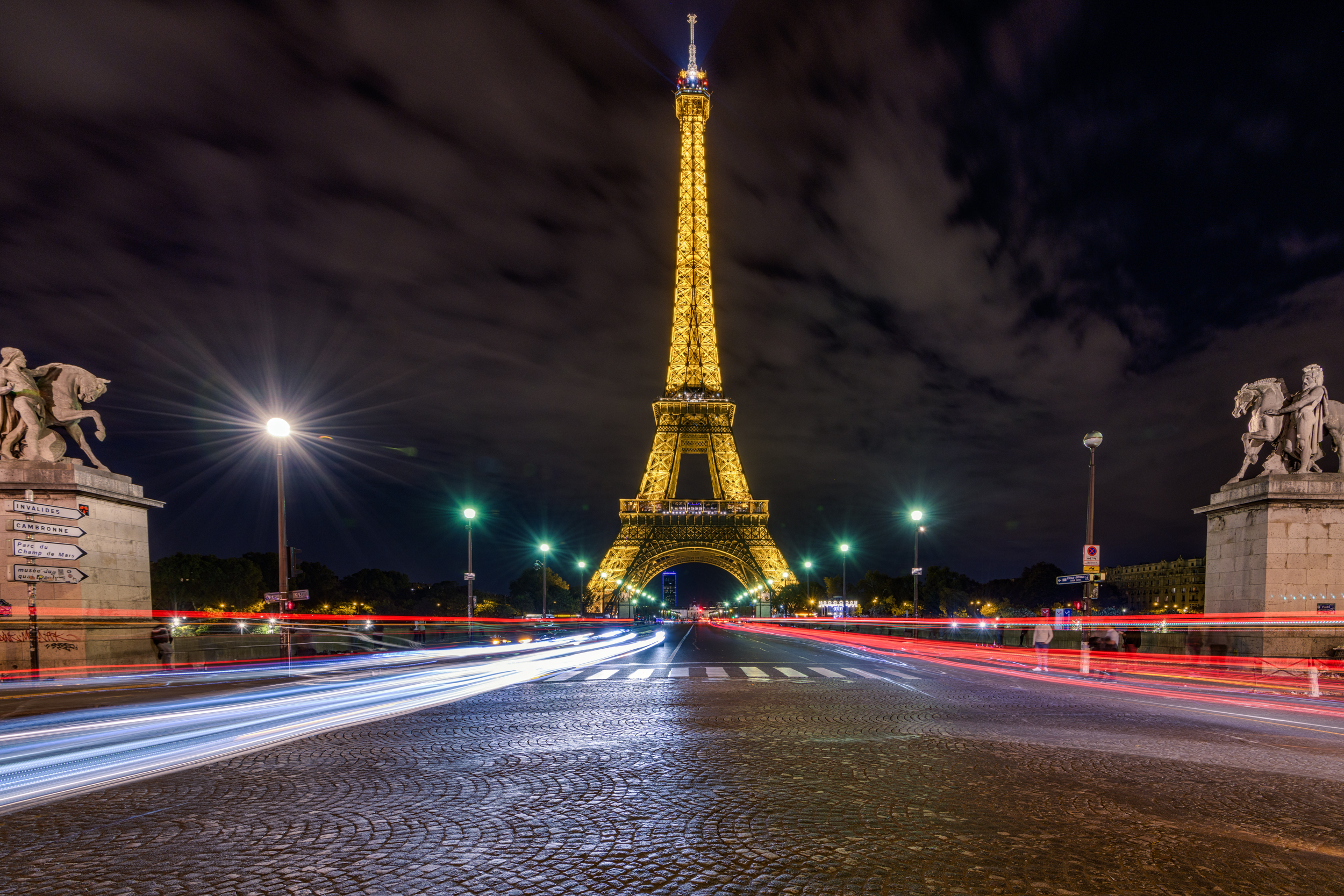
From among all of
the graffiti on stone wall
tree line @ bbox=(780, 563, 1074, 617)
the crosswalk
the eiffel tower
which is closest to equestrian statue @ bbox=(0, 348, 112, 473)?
the graffiti on stone wall

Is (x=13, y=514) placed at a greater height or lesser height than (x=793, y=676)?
greater

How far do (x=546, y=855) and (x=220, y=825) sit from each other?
2304 mm

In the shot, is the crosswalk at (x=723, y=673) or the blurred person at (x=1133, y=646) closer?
the crosswalk at (x=723, y=673)

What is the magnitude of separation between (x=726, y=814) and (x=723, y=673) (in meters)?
11.4

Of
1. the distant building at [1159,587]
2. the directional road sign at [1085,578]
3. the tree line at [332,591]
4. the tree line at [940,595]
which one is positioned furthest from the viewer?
the distant building at [1159,587]

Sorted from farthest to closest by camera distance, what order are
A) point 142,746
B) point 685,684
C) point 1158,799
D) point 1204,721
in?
1. point 685,684
2. point 1204,721
3. point 142,746
4. point 1158,799

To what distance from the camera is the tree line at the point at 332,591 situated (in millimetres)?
82562

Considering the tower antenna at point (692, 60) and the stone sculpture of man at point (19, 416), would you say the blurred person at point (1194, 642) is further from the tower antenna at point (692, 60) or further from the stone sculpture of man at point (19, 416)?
the tower antenna at point (692, 60)

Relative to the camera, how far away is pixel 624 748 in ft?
24.5

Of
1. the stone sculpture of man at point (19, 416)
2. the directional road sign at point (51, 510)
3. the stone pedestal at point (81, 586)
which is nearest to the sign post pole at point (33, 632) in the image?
the stone pedestal at point (81, 586)

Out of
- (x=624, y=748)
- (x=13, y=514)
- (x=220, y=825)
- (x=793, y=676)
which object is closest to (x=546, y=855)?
(x=220, y=825)

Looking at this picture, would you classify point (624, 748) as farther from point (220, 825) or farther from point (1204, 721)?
point (1204, 721)

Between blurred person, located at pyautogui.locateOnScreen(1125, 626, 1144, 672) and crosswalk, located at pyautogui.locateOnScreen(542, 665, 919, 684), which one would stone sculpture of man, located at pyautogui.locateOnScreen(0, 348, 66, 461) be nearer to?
crosswalk, located at pyautogui.locateOnScreen(542, 665, 919, 684)

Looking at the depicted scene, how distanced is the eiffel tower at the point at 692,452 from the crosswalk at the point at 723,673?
48.6m
